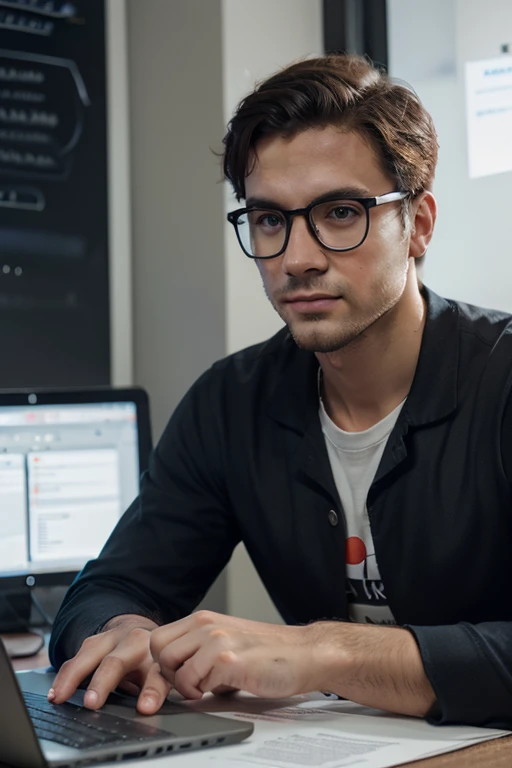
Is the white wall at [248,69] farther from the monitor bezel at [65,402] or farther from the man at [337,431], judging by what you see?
the man at [337,431]

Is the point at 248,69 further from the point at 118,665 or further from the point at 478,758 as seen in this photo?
the point at 478,758

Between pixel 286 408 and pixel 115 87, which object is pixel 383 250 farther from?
pixel 115 87

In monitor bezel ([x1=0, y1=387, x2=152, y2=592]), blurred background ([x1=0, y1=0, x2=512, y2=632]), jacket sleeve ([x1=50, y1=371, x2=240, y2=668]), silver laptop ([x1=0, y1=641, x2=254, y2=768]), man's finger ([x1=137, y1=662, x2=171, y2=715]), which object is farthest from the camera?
blurred background ([x1=0, y1=0, x2=512, y2=632])

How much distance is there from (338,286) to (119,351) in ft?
3.83

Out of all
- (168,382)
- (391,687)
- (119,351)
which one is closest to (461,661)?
(391,687)

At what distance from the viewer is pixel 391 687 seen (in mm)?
974

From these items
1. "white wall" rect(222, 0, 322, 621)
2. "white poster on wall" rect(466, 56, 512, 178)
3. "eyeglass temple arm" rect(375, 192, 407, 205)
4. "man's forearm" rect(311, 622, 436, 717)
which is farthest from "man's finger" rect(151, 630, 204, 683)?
"white poster on wall" rect(466, 56, 512, 178)

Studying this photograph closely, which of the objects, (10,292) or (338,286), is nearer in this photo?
(338,286)

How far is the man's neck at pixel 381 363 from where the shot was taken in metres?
1.38

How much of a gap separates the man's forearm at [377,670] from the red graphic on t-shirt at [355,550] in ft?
1.01

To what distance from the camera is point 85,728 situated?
0.88 m

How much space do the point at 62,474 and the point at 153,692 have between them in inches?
39.9

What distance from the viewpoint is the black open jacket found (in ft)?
4.11

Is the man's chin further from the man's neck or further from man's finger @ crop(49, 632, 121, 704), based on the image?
man's finger @ crop(49, 632, 121, 704)
